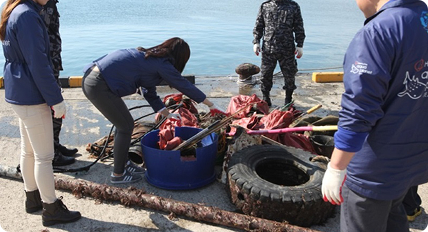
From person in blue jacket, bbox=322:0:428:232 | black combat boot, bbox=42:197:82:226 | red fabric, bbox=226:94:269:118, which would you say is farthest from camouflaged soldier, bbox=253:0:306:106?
Answer: person in blue jacket, bbox=322:0:428:232

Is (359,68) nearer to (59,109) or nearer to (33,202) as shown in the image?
(59,109)

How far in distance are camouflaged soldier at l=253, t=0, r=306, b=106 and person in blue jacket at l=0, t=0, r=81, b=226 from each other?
446 cm

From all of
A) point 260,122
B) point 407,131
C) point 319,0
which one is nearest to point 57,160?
point 260,122

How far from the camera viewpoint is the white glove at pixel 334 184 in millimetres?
2082

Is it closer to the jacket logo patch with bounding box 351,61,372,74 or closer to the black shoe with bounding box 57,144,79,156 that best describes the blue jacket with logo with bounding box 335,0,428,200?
the jacket logo patch with bounding box 351,61,372,74

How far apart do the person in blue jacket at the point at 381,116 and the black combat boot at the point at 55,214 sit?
7.87ft

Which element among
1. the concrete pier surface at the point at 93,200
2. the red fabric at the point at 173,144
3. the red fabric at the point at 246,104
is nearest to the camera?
the concrete pier surface at the point at 93,200

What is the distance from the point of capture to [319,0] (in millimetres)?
48531

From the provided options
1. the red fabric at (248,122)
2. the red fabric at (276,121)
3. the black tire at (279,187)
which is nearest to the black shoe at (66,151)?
the red fabric at (248,122)

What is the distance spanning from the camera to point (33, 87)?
303cm

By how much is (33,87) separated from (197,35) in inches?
761

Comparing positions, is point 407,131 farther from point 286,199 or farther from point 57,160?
point 57,160

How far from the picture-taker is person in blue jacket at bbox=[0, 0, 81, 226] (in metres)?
2.89

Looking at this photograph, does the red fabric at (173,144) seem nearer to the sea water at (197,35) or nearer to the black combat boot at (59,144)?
the black combat boot at (59,144)
